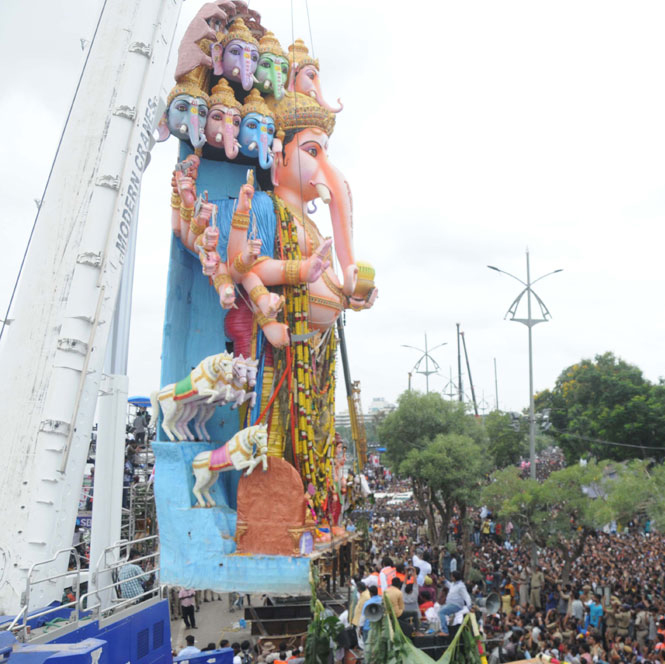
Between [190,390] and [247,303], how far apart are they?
2.84 metres

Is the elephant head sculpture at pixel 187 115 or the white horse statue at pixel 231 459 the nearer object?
the white horse statue at pixel 231 459

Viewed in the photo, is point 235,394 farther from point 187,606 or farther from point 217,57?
point 217,57

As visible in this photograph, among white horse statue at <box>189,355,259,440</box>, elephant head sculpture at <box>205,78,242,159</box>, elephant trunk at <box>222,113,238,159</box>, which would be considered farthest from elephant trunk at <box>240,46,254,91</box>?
white horse statue at <box>189,355,259,440</box>

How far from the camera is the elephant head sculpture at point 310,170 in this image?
20062 millimetres

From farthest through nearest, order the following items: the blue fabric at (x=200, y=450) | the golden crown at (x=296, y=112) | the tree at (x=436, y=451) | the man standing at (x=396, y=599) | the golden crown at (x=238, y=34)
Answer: the tree at (x=436, y=451) → the golden crown at (x=296, y=112) → the golden crown at (x=238, y=34) → the blue fabric at (x=200, y=450) → the man standing at (x=396, y=599)

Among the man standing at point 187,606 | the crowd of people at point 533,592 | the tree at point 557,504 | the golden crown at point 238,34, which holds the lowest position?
the man standing at point 187,606

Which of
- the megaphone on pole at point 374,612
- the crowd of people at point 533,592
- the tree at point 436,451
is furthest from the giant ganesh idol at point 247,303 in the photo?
the tree at point 436,451

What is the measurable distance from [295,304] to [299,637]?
778 centimetres

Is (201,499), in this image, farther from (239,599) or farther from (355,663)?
(355,663)

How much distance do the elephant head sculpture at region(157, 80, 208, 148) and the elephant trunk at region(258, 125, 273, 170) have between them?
1.45 metres

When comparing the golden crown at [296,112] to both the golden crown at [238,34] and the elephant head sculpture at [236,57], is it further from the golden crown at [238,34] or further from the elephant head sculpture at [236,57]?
the golden crown at [238,34]

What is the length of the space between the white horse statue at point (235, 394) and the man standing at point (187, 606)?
145 inches

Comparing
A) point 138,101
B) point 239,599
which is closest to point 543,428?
point 239,599

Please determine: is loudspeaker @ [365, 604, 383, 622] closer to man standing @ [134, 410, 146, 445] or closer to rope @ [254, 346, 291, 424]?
rope @ [254, 346, 291, 424]
